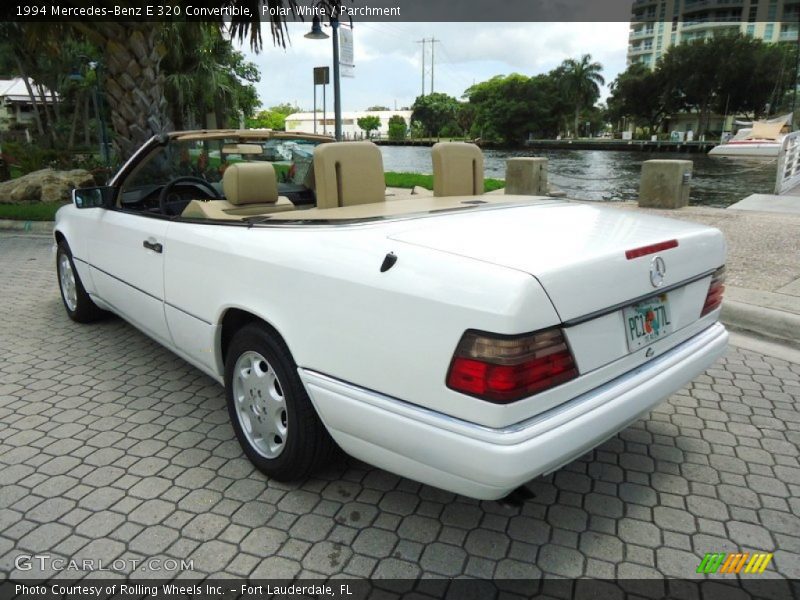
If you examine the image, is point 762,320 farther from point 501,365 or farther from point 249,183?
point 249,183

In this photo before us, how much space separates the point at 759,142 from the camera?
141 ft

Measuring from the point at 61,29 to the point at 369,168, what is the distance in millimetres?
8641

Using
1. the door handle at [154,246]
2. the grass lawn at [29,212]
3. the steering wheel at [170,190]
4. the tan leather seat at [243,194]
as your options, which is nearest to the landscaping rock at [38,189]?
the grass lawn at [29,212]

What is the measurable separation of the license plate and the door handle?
2.38 meters

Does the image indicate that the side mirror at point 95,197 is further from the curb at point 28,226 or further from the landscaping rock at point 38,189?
the landscaping rock at point 38,189

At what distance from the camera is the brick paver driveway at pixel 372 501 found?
2.21m

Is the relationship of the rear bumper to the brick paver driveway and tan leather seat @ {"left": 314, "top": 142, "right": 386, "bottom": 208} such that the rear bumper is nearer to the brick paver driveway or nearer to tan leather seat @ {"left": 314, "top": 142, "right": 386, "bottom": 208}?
the brick paver driveway

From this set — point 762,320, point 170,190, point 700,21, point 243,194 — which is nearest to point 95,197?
point 170,190

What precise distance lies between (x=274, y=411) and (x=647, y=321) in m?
1.59

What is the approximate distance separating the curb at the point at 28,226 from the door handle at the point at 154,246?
8468 millimetres

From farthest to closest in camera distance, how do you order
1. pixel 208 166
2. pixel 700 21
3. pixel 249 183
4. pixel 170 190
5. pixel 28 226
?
pixel 700 21 < pixel 28 226 < pixel 208 166 < pixel 170 190 < pixel 249 183

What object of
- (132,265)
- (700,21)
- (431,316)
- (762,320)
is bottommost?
(762,320)

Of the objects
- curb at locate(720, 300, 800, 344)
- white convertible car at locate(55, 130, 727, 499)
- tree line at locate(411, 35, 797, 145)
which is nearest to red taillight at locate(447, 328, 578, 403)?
white convertible car at locate(55, 130, 727, 499)

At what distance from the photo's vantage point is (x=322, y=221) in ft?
8.20
